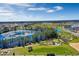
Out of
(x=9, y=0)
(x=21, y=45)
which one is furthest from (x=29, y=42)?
(x=9, y=0)

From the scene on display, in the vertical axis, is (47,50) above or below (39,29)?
below

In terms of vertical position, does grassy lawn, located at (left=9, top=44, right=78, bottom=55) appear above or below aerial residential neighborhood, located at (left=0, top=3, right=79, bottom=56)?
below

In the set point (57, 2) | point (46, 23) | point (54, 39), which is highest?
point (57, 2)

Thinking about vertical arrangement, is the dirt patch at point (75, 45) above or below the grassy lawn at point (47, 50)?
above

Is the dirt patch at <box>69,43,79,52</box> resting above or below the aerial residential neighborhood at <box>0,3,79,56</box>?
below

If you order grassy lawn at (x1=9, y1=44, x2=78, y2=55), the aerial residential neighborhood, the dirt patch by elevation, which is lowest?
grassy lawn at (x1=9, y1=44, x2=78, y2=55)

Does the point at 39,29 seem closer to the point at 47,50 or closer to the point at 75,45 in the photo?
the point at 47,50

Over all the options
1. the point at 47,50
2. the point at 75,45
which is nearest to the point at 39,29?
the point at 47,50

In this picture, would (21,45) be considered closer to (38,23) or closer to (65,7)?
(38,23)
